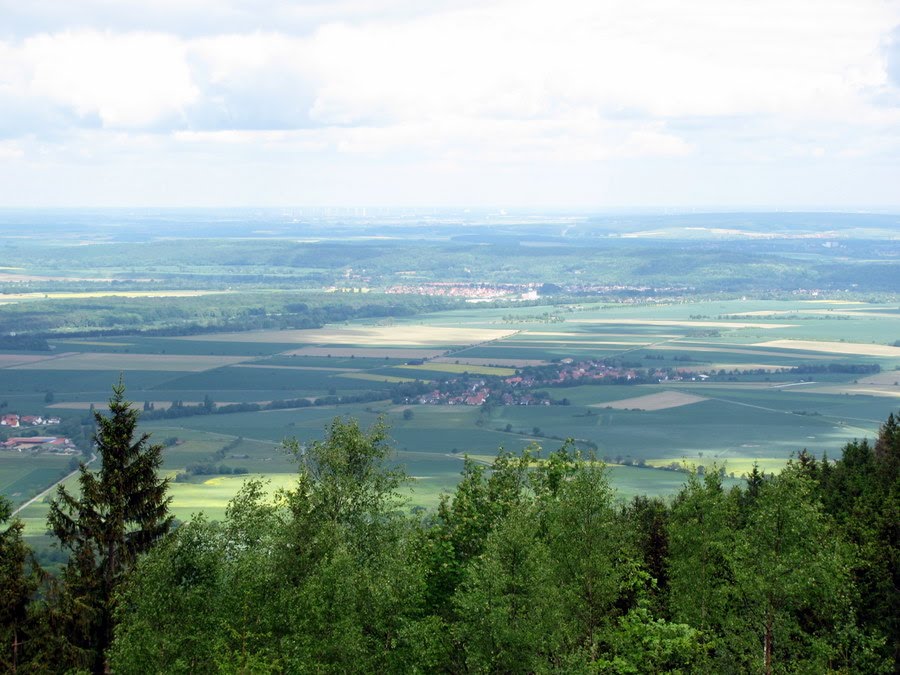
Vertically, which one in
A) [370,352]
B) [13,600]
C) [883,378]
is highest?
[13,600]

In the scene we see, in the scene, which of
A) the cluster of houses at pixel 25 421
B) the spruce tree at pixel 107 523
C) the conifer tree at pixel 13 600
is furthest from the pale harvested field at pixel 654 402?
the conifer tree at pixel 13 600

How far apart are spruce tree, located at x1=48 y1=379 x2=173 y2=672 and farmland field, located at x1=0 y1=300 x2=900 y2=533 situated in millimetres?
33810

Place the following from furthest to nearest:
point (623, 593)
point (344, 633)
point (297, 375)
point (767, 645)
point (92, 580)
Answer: point (297, 375), point (623, 593), point (92, 580), point (767, 645), point (344, 633)

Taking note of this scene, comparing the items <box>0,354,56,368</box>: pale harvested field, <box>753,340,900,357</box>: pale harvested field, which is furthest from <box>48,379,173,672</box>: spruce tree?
<box>753,340,900,357</box>: pale harvested field

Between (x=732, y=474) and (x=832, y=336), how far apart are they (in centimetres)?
11190

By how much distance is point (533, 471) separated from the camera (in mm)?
40062

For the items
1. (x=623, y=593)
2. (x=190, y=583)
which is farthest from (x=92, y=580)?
(x=623, y=593)

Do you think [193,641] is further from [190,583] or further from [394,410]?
[394,410]

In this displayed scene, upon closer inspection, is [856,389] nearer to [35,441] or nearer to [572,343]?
[572,343]

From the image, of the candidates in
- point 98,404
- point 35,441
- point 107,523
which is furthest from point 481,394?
point 107,523

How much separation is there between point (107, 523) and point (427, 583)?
28.9ft

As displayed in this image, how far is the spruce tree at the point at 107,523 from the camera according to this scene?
109 ft

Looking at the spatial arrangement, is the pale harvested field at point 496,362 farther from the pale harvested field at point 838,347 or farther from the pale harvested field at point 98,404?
the pale harvested field at point 98,404

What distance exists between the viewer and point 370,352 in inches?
7205
